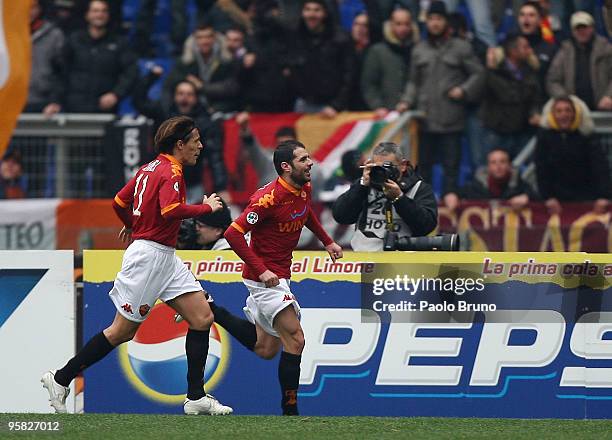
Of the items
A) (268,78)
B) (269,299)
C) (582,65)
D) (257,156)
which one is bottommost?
(257,156)

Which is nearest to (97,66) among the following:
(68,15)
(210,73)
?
(210,73)

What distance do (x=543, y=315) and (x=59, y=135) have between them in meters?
6.85

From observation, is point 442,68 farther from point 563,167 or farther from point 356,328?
point 356,328

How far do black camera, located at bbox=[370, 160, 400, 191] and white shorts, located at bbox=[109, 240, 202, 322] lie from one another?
153 centimetres

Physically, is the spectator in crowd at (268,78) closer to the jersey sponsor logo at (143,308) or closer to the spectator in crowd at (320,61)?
the spectator in crowd at (320,61)

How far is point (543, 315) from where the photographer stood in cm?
1052

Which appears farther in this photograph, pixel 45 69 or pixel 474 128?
pixel 45 69

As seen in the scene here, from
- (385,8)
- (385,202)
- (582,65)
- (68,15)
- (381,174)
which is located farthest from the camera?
(68,15)

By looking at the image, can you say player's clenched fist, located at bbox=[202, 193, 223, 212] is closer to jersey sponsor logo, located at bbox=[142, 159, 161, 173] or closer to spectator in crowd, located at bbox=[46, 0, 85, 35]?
jersey sponsor logo, located at bbox=[142, 159, 161, 173]

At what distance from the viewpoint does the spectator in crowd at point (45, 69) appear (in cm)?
1608

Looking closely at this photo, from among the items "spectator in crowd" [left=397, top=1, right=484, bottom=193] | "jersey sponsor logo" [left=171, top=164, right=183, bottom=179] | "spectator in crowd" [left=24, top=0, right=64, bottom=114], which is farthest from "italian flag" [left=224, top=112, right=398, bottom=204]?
"jersey sponsor logo" [left=171, top=164, right=183, bottom=179]

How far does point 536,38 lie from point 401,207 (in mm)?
5083

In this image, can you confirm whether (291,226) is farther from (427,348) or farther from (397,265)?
(427,348)

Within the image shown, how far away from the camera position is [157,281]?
32.1ft
